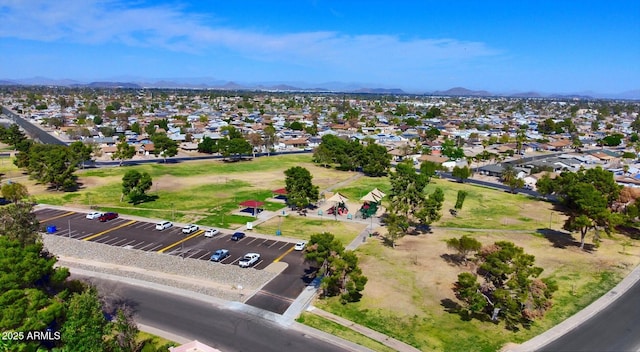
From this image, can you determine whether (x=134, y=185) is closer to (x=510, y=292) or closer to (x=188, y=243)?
(x=188, y=243)

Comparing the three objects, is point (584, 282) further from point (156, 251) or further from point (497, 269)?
point (156, 251)

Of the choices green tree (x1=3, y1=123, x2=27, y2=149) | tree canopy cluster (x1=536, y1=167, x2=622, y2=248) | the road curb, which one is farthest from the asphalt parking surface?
green tree (x1=3, y1=123, x2=27, y2=149)

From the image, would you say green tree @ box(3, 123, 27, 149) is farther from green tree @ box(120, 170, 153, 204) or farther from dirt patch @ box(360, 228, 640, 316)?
dirt patch @ box(360, 228, 640, 316)

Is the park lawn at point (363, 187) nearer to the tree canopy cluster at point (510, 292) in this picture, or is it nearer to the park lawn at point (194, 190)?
the park lawn at point (194, 190)

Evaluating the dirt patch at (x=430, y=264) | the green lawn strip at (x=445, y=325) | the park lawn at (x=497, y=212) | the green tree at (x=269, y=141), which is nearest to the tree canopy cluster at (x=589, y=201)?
the dirt patch at (x=430, y=264)

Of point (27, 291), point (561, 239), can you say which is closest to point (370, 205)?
point (561, 239)

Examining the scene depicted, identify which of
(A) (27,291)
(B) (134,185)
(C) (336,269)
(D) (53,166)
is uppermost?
(A) (27,291)
